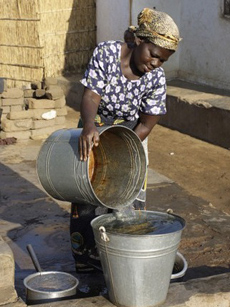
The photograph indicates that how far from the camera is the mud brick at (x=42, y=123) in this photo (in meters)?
8.70

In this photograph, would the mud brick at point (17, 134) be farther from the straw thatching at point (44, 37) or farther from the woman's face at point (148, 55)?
the woman's face at point (148, 55)

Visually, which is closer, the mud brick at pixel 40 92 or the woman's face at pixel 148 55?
the woman's face at pixel 148 55

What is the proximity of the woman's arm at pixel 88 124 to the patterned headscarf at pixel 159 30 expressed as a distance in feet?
1.54

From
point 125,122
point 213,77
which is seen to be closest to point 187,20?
point 213,77

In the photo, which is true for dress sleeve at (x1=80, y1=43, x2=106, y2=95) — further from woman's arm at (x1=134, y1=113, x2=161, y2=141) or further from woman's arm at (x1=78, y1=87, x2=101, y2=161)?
woman's arm at (x1=134, y1=113, x2=161, y2=141)

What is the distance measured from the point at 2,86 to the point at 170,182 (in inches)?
136

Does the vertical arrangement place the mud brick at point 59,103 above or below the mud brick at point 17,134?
above

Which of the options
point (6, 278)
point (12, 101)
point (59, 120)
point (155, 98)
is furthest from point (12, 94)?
point (6, 278)

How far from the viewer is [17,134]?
8602mm

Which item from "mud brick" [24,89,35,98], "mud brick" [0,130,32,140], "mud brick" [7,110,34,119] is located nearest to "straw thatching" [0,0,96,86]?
"mud brick" [24,89,35,98]

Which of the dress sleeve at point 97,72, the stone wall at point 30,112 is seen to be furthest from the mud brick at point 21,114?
the dress sleeve at point 97,72

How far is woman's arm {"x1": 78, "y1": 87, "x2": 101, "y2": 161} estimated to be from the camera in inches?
146

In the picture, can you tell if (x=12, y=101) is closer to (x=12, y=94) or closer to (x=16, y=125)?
(x=12, y=94)

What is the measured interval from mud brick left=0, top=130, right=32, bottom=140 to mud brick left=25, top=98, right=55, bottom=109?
35cm
